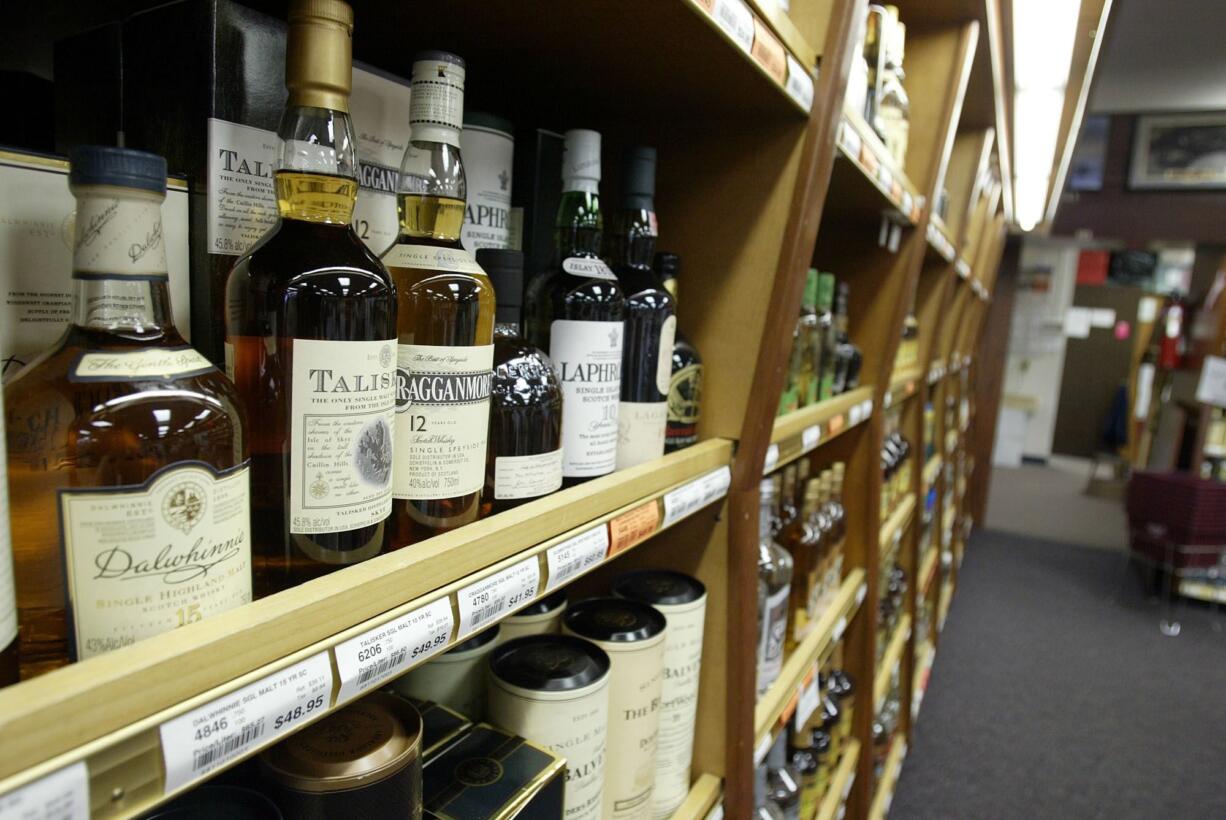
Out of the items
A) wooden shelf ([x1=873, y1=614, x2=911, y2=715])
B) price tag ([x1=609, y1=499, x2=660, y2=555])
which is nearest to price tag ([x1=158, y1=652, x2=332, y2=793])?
price tag ([x1=609, y1=499, x2=660, y2=555])

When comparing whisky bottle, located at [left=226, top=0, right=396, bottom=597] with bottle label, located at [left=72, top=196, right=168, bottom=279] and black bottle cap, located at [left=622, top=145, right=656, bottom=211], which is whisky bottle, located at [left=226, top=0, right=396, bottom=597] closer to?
bottle label, located at [left=72, top=196, right=168, bottom=279]

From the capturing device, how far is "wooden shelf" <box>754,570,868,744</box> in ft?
4.01

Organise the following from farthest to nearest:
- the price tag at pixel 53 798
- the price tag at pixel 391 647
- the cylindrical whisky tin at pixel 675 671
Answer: the cylindrical whisky tin at pixel 675 671, the price tag at pixel 391 647, the price tag at pixel 53 798

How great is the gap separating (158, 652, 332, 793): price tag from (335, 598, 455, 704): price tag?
1 centimetres

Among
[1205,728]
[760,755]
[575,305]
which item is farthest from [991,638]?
[575,305]

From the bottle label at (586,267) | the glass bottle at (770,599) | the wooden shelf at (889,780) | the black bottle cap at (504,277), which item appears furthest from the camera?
the wooden shelf at (889,780)

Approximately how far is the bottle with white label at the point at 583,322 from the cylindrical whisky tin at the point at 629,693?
19cm

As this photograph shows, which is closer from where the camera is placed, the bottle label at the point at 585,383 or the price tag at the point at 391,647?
the price tag at the point at 391,647

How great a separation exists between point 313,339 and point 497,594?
0.23 m

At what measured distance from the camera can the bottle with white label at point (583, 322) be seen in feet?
2.49

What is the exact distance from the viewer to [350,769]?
1.70 ft

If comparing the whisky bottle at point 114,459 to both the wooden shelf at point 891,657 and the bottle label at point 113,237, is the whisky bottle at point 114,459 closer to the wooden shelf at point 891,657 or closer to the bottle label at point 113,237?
the bottle label at point 113,237

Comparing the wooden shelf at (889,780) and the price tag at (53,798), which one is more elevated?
the price tag at (53,798)

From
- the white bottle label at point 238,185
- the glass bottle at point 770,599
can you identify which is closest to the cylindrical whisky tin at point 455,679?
the white bottle label at point 238,185
